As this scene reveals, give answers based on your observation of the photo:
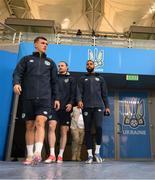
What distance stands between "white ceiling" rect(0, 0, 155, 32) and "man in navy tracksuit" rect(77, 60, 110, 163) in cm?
1557

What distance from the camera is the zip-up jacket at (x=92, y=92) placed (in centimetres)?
457

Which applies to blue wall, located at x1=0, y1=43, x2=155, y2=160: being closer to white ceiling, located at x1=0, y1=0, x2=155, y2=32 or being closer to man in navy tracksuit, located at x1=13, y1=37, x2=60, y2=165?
man in navy tracksuit, located at x1=13, y1=37, x2=60, y2=165

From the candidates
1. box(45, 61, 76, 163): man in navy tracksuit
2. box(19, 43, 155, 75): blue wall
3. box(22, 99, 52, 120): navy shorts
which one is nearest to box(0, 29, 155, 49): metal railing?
box(19, 43, 155, 75): blue wall

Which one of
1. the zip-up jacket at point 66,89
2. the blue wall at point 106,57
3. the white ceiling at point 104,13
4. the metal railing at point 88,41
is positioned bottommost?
the zip-up jacket at point 66,89

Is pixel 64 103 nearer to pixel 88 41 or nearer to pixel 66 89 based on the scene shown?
pixel 66 89

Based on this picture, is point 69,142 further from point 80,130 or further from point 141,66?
point 141,66

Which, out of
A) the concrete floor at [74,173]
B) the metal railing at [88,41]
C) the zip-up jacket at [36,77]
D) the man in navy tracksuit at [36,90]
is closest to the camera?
the concrete floor at [74,173]

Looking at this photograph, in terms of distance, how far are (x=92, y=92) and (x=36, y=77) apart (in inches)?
47.6

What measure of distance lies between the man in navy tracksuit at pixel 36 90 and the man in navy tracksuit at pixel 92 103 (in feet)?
2.82

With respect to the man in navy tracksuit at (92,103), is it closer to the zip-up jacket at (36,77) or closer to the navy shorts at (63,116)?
the navy shorts at (63,116)

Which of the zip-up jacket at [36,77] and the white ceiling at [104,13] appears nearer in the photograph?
the zip-up jacket at [36,77]

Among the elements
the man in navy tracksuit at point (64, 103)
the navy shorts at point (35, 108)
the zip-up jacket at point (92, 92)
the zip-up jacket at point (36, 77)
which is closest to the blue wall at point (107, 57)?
the man in navy tracksuit at point (64, 103)

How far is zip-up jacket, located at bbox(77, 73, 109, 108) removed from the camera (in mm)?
4570

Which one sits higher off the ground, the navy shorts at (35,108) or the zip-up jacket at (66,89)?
the zip-up jacket at (66,89)
